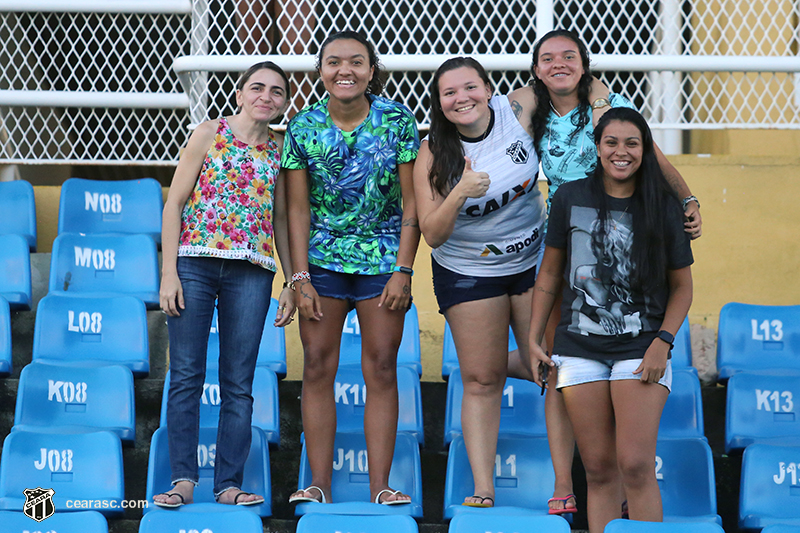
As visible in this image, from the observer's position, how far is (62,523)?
2627 mm

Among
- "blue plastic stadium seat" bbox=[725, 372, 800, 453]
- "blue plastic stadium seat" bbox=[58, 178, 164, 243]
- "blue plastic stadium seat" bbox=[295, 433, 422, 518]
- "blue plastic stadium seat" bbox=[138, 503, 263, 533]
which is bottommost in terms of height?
"blue plastic stadium seat" bbox=[138, 503, 263, 533]

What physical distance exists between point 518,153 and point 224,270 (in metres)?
0.99

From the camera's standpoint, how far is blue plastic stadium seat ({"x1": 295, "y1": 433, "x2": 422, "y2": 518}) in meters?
3.04

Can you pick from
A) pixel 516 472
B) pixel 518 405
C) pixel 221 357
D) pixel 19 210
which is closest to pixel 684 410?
pixel 518 405

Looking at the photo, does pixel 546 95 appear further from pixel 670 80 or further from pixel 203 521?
pixel 670 80

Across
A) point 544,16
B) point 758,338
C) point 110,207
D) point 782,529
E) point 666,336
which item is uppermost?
point 544,16

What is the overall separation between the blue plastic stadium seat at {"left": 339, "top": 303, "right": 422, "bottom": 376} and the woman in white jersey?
79cm

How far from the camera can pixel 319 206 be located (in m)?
2.92

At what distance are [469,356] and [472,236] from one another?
375 mm

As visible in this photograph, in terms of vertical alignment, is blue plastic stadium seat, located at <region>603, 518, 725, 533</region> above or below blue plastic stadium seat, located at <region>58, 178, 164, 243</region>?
below

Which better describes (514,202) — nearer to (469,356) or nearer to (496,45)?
(469,356)

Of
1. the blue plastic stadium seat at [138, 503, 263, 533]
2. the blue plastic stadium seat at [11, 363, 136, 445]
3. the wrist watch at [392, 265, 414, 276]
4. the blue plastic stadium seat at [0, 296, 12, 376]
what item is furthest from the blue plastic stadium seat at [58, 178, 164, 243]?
the blue plastic stadium seat at [138, 503, 263, 533]

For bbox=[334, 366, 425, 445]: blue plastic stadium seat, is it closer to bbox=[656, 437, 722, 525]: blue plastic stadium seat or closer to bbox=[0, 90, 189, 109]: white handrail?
bbox=[656, 437, 722, 525]: blue plastic stadium seat

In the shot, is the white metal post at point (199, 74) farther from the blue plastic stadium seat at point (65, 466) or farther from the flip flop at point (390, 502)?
the flip flop at point (390, 502)
